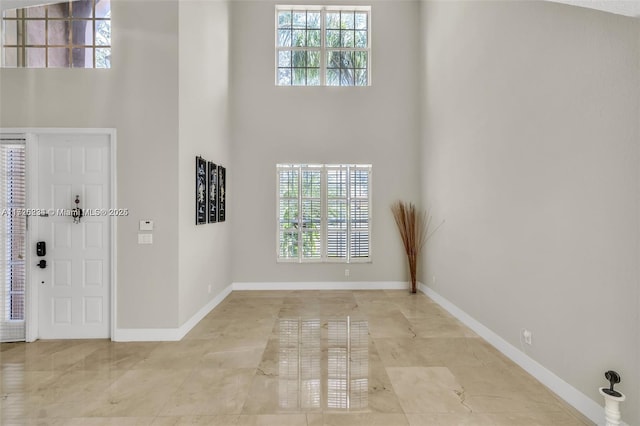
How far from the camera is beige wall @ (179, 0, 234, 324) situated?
12.6 feet

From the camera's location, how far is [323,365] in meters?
3.09

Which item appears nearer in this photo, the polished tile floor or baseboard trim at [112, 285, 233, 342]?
the polished tile floor

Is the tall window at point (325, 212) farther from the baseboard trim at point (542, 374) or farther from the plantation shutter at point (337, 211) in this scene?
the baseboard trim at point (542, 374)

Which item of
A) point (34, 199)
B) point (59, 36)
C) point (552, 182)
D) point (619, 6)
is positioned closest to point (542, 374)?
point (552, 182)

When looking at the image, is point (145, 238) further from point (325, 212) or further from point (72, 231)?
point (325, 212)

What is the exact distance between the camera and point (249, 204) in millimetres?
6172

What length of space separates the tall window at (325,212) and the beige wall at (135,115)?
2746 mm

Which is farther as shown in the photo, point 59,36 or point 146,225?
point 59,36

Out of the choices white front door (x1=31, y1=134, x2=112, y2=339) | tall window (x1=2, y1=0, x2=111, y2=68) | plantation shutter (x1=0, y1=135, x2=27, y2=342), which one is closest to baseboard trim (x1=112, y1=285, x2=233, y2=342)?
white front door (x1=31, y1=134, x2=112, y2=339)

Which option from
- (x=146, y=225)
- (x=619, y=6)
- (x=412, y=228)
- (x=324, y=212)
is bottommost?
(x=412, y=228)

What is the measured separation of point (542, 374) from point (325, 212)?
13.7ft

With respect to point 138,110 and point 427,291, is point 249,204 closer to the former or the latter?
point 138,110

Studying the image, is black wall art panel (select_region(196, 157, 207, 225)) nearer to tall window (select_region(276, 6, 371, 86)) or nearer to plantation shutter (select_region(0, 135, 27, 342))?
plantation shutter (select_region(0, 135, 27, 342))

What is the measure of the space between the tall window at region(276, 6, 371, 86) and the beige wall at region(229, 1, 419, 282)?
202mm
